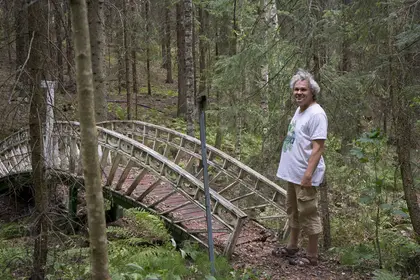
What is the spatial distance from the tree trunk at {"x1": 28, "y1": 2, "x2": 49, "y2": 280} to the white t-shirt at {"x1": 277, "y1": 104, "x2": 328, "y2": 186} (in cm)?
300

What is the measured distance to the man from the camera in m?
5.18

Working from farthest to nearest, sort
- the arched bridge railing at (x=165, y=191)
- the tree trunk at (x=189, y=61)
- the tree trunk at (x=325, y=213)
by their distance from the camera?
the tree trunk at (x=189, y=61) < the tree trunk at (x=325, y=213) < the arched bridge railing at (x=165, y=191)

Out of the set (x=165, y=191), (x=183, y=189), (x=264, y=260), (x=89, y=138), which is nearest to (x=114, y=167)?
(x=165, y=191)

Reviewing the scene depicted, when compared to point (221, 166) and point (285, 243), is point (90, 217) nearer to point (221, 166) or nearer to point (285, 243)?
point (285, 243)

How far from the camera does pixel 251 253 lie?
6363 millimetres

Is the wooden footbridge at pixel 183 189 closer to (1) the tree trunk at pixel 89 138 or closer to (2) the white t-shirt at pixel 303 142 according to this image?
(2) the white t-shirt at pixel 303 142

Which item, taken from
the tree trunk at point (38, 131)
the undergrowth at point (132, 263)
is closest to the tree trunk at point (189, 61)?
the undergrowth at point (132, 263)

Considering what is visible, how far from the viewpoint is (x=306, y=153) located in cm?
532

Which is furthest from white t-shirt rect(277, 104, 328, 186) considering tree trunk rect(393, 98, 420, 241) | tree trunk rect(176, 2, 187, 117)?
tree trunk rect(176, 2, 187, 117)

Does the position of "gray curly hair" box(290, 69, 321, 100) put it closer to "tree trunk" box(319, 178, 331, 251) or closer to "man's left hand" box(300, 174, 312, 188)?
"man's left hand" box(300, 174, 312, 188)

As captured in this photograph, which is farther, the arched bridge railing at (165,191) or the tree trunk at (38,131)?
the arched bridge railing at (165,191)

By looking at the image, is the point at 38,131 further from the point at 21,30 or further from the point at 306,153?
the point at 306,153

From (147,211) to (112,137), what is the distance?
1.78 metres

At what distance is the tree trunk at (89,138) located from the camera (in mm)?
3133
